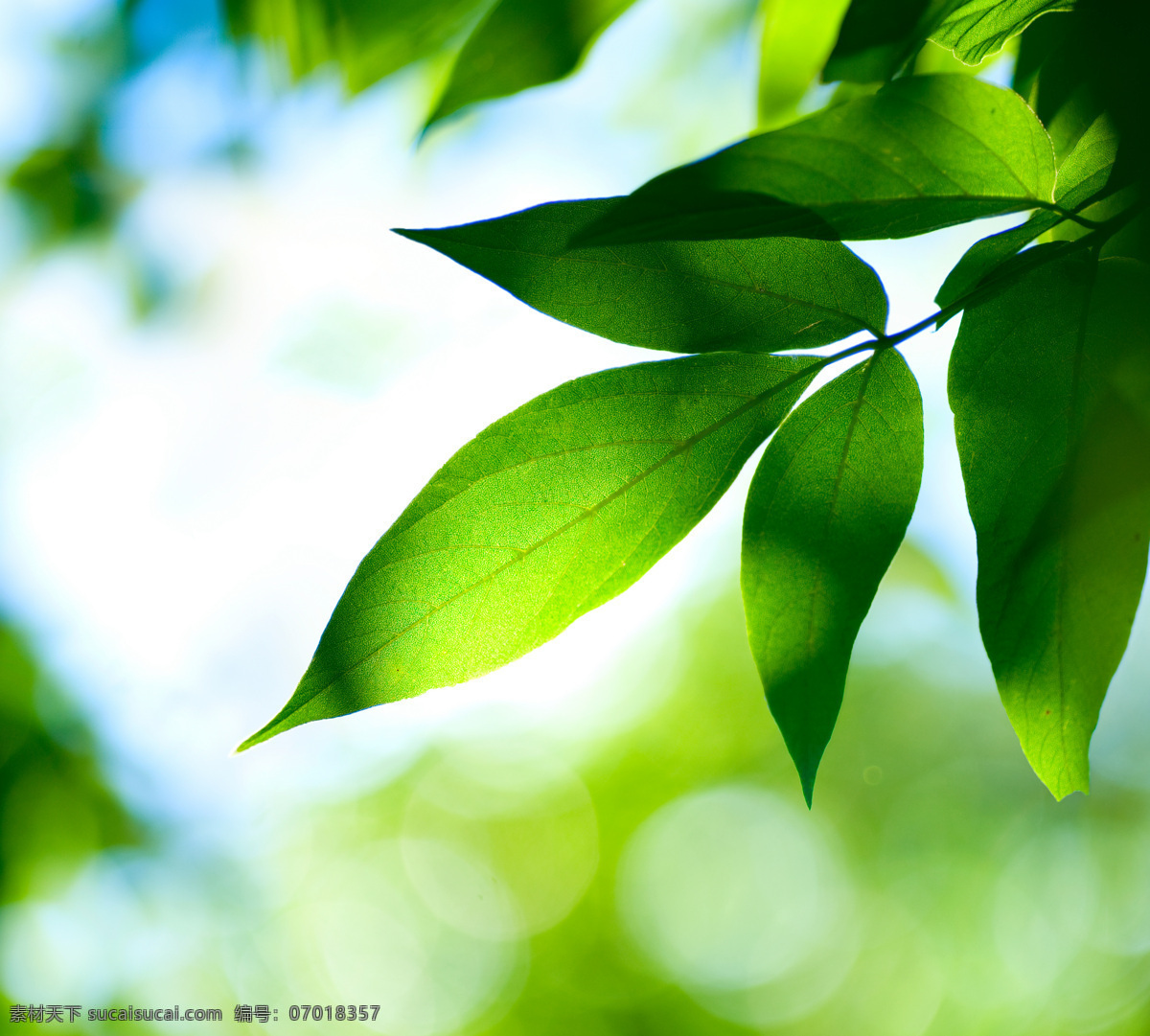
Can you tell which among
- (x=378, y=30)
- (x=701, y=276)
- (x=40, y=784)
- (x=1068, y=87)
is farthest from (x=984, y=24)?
(x=40, y=784)

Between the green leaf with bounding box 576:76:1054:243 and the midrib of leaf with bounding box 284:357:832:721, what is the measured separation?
0.05 metres

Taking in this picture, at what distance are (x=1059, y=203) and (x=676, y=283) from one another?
12 cm

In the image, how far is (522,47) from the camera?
0.42m

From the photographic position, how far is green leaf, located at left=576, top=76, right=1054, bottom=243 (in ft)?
0.65

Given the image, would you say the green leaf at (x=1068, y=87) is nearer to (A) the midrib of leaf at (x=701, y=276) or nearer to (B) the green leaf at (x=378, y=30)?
(A) the midrib of leaf at (x=701, y=276)

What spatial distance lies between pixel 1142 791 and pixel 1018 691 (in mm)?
4416

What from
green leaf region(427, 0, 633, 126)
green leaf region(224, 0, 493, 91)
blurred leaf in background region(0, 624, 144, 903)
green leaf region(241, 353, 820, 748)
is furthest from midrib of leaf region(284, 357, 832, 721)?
blurred leaf in background region(0, 624, 144, 903)

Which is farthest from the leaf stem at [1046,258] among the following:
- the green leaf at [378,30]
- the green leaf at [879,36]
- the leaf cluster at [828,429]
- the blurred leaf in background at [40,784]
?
the blurred leaf in background at [40,784]

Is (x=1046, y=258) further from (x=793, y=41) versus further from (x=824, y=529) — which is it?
(x=793, y=41)

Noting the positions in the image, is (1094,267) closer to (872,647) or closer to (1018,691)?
(1018,691)

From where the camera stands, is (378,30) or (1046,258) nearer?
(1046,258)

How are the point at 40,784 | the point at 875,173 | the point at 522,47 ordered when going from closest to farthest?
the point at 875,173, the point at 522,47, the point at 40,784

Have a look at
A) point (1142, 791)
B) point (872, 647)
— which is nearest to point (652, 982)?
point (872, 647)

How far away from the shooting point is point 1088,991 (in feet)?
13.0
